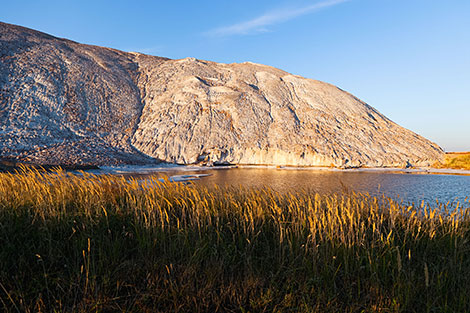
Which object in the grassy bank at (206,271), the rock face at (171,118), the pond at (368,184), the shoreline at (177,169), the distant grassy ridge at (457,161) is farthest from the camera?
the distant grassy ridge at (457,161)

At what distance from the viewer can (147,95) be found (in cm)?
4734

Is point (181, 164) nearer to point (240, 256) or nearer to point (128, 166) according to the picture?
point (128, 166)

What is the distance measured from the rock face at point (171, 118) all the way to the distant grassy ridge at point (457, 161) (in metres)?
2.04

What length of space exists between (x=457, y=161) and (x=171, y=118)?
43.9 m

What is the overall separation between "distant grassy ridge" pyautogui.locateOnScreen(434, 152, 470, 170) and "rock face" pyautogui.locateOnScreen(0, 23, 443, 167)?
2042 mm

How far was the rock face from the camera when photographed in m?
32.8

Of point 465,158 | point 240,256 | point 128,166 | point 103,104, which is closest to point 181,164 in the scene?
point 128,166

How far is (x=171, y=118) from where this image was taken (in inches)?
1633

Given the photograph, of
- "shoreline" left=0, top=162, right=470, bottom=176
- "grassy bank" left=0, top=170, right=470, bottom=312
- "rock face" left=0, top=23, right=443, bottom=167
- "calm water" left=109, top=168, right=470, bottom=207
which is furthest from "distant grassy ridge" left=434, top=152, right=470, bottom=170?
"grassy bank" left=0, top=170, right=470, bottom=312

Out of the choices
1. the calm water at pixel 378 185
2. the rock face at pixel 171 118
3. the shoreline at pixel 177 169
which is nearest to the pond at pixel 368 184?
the calm water at pixel 378 185

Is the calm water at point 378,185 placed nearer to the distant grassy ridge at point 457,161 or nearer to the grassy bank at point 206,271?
the grassy bank at point 206,271

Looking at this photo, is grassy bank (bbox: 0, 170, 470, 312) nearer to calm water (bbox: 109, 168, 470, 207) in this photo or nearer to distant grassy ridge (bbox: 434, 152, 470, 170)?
calm water (bbox: 109, 168, 470, 207)

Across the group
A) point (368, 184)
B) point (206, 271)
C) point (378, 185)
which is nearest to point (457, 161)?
point (368, 184)

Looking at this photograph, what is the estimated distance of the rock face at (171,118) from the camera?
32750 millimetres
